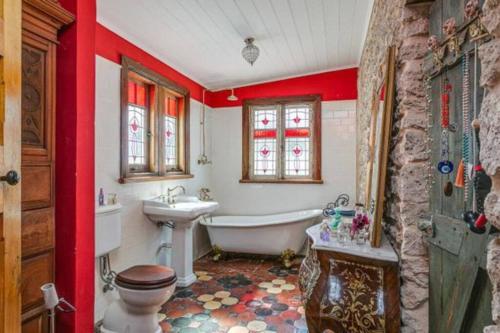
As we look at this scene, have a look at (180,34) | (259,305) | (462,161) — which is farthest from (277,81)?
(462,161)

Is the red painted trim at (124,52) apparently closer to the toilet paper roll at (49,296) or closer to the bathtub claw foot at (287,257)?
the toilet paper roll at (49,296)

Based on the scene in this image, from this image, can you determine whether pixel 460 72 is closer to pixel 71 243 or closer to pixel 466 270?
pixel 466 270

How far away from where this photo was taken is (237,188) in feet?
15.5

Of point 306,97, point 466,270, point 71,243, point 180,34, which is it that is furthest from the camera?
point 306,97

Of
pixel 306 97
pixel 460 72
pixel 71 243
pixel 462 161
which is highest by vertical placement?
pixel 306 97

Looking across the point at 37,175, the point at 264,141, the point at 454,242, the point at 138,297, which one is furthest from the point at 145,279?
the point at 264,141

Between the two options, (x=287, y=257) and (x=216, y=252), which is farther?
(x=216, y=252)

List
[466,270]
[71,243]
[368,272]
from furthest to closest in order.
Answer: [71,243], [368,272], [466,270]

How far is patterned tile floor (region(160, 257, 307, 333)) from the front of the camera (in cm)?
245

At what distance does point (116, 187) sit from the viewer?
2.74m

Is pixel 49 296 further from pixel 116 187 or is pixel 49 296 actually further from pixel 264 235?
pixel 264 235

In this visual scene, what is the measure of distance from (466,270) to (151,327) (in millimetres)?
1983

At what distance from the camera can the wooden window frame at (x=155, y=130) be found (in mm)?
2822

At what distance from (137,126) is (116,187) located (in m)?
0.73
